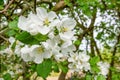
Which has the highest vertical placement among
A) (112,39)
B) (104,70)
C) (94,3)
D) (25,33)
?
(25,33)

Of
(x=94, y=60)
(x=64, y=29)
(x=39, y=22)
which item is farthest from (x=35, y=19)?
(x=94, y=60)

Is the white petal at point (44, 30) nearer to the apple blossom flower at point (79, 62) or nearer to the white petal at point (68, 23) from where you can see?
the white petal at point (68, 23)

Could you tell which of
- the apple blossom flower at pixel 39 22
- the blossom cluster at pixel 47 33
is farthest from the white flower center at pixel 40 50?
the apple blossom flower at pixel 39 22

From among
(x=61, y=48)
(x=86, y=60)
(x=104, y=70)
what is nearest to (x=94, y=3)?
(x=104, y=70)

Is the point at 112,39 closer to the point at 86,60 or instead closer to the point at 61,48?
the point at 86,60

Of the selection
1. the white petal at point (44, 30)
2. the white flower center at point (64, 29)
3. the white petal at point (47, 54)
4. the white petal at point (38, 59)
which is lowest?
the white petal at point (38, 59)

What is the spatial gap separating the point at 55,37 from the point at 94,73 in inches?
38.6

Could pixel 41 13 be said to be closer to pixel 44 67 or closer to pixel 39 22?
pixel 39 22

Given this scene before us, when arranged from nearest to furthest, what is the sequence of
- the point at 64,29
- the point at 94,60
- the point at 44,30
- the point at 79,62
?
the point at 44,30
the point at 64,29
the point at 94,60
the point at 79,62

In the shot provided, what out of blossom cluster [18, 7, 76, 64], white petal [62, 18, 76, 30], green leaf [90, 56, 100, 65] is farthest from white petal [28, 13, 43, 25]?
green leaf [90, 56, 100, 65]

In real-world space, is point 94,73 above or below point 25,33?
below

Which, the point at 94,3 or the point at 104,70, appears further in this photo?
the point at 94,3

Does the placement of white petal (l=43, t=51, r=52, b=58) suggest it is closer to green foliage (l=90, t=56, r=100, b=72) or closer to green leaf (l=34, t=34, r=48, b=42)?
green leaf (l=34, t=34, r=48, b=42)

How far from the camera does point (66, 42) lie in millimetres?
1562
